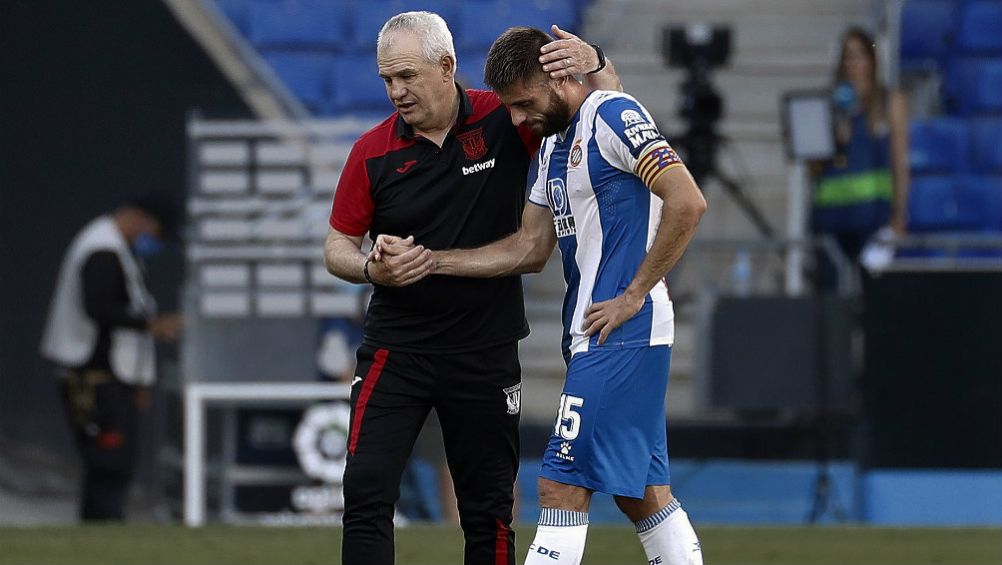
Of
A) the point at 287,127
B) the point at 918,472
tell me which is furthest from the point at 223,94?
the point at 918,472

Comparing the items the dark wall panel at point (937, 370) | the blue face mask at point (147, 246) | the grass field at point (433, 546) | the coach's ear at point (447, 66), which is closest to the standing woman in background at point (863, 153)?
the dark wall panel at point (937, 370)

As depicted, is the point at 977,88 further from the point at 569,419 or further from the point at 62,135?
the point at 569,419

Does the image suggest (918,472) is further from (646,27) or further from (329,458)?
Result: (646,27)

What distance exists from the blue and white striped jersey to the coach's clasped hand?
397 mm

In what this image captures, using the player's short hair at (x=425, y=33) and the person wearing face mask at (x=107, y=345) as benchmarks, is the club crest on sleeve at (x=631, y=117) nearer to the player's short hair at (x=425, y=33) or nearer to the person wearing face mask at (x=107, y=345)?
the player's short hair at (x=425, y=33)

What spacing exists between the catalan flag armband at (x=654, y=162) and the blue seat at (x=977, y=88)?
7486 mm

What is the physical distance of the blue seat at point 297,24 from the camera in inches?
396

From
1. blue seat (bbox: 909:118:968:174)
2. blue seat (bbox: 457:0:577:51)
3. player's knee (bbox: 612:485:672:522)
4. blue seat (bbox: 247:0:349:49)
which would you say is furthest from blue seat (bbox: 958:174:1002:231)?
player's knee (bbox: 612:485:672:522)

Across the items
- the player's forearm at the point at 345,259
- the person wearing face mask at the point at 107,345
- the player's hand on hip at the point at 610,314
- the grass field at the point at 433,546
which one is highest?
the player's forearm at the point at 345,259

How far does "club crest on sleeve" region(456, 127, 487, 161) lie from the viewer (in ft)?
14.2

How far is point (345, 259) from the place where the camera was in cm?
427

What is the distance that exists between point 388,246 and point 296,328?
4495 mm

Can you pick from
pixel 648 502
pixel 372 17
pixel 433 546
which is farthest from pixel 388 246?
pixel 372 17

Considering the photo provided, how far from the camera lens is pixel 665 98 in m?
10.6
